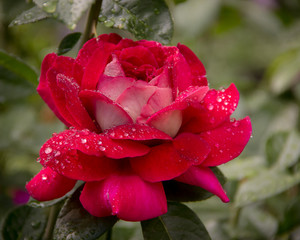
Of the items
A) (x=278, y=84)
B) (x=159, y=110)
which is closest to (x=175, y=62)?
(x=159, y=110)

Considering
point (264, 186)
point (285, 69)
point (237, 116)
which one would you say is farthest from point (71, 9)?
point (285, 69)

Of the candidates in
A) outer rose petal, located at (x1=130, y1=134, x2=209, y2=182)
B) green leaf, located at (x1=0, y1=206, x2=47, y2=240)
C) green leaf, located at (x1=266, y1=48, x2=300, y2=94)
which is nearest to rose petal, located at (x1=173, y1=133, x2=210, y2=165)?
outer rose petal, located at (x1=130, y1=134, x2=209, y2=182)

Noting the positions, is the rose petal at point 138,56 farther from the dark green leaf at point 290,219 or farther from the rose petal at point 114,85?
the dark green leaf at point 290,219

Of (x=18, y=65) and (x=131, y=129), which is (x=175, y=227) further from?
(x=18, y=65)

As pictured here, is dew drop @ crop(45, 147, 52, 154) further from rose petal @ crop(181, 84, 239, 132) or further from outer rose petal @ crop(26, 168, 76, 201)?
rose petal @ crop(181, 84, 239, 132)

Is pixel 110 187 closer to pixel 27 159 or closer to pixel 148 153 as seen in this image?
pixel 148 153

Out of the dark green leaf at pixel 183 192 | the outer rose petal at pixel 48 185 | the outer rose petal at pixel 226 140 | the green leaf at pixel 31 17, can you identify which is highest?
the green leaf at pixel 31 17

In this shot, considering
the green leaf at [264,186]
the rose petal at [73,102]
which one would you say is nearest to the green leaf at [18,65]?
the rose petal at [73,102]
